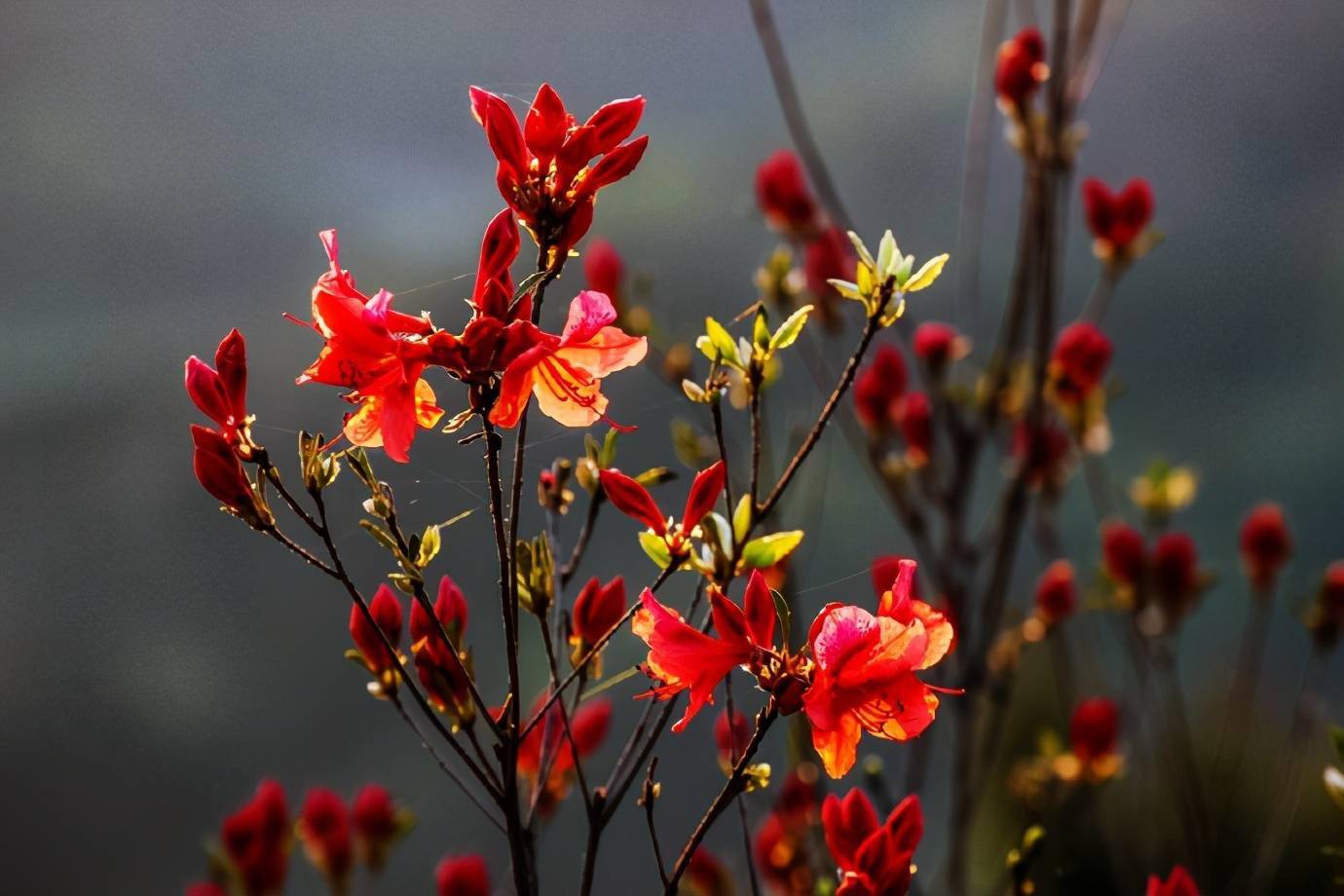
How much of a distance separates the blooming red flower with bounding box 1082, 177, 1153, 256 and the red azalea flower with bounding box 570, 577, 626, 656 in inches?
30.6

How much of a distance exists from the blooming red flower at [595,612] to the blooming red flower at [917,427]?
63 cm

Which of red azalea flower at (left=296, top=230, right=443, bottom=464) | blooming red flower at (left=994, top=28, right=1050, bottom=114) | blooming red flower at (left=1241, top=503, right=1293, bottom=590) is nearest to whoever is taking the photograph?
red azalea flower at (left=296, top=230, right=443, bottom=464)

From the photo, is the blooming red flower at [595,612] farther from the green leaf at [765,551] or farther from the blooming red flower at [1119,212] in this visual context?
the blooming red flower at [1119,212]

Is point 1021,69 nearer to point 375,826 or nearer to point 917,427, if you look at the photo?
point 917,427

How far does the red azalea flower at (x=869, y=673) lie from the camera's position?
1.42 feet

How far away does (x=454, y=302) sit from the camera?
2.08 metres

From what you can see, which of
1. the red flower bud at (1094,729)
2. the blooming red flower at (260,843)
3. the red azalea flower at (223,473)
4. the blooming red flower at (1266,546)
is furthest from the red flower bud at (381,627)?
the blooming red flower at (1266,546)

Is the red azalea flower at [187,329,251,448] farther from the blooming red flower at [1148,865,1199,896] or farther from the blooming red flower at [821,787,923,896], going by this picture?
the blooming red flower at [1148,865,1199,896]

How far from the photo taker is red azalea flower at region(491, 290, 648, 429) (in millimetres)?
433

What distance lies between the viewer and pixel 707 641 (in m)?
0.45

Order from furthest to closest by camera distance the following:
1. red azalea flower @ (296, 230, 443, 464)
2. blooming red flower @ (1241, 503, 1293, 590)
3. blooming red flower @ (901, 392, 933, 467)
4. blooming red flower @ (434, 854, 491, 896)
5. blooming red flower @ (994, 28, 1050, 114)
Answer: blooming red flower @ (1241, 503, 1293, 590)
blooming red flower @ (901, 392, 933, 467)
blooming red flower @ (994, 28, 1050, 114)
blooming red flower @ (434, 854, 491, 896)
red azalea flower @ (296, 230, 443, 464)

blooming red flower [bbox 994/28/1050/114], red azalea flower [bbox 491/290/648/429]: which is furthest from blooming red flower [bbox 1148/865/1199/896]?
blooming red flower [bbox 994/28/1050/114]

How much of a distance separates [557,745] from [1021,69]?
2.57 ft

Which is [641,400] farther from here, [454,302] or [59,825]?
[59,825]
